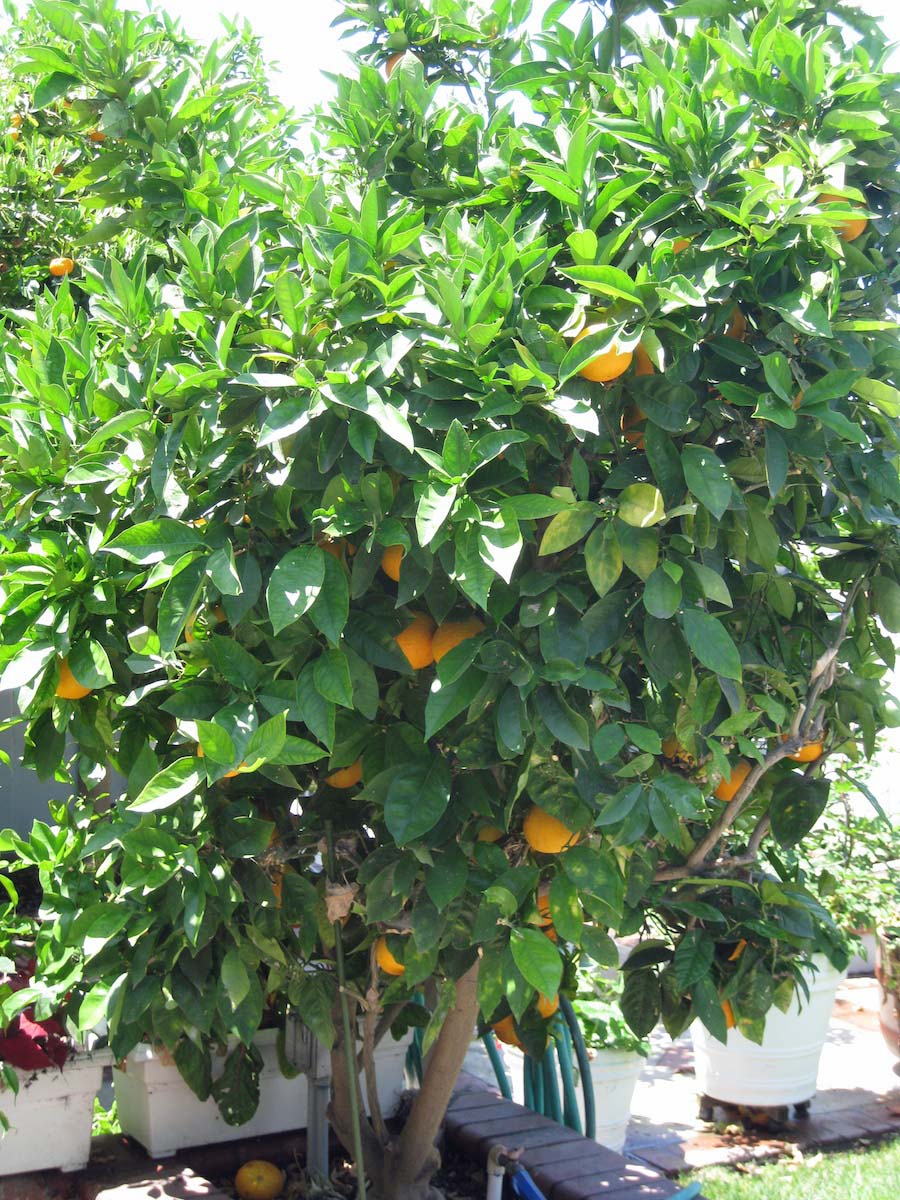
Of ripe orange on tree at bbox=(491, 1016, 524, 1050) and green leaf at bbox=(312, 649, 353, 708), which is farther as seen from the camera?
ripe orange on tree at bbox=(491, 1016, 524, 1050)

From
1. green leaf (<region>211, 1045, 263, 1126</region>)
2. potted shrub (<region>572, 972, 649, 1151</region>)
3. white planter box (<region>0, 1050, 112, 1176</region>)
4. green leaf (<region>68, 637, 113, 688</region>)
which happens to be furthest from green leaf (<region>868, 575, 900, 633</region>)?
potted shrub (<region>572, 972, 649, 1151</region>)

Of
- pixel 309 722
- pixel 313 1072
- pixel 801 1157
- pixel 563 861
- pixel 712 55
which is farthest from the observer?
pixel 801 1157

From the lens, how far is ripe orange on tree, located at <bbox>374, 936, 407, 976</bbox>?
5.57ft

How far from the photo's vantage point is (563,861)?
1.40 meters

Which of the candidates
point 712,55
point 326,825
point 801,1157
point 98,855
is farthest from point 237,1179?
point 801,1157

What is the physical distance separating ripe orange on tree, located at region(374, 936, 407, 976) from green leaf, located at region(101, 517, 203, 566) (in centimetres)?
74

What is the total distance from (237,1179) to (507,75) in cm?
203

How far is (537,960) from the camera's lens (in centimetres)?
134

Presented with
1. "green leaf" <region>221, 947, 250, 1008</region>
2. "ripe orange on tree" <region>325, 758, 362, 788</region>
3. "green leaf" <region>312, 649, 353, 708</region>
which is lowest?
"green leaf" <region>221, 947, 250, 1008</region>

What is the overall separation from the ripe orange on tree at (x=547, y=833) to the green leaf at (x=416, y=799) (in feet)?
0.44

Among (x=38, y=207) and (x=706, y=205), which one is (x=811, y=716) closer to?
(x=706, y=205)

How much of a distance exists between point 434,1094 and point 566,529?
126cm

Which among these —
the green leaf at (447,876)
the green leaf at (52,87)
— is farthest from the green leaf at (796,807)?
the green leaf at (52,87)

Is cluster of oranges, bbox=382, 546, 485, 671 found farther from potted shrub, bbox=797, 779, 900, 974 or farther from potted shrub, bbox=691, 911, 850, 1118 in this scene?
potted shrub, bbox=797, 779, 900, 974
